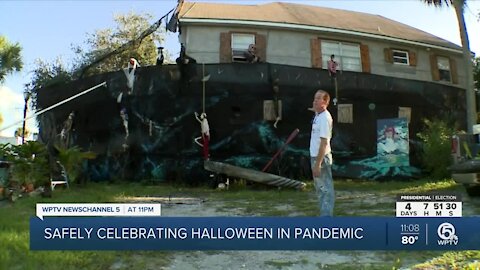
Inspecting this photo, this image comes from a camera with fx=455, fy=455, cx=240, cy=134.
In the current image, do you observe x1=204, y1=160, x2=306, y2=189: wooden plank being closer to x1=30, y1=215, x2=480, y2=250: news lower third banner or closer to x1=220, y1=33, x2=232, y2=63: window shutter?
x1=220, y1=33, x2=232, y2=63: window shutter

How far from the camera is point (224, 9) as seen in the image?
48.1 feet

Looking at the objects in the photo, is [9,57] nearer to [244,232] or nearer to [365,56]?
[365,56]

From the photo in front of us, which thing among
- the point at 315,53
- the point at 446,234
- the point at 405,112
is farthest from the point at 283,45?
the point at 446,234

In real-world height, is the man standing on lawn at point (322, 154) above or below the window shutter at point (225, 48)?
below

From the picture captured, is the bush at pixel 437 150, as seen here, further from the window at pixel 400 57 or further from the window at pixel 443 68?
the window at pixel 443 68

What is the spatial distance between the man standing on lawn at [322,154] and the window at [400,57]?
11.2 m

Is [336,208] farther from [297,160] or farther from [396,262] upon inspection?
[297,160]

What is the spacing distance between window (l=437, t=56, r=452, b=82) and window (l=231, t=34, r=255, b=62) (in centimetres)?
688

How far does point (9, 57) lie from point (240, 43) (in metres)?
8.30

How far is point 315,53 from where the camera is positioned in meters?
13.9

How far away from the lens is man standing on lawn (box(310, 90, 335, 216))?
464cm

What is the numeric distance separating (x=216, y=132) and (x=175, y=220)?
735 cm

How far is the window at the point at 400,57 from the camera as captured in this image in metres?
15.0

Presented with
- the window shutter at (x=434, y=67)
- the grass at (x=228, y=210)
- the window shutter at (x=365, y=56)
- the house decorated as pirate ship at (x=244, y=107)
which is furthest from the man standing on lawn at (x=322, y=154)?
the window shutter at (x=434, y=67)
